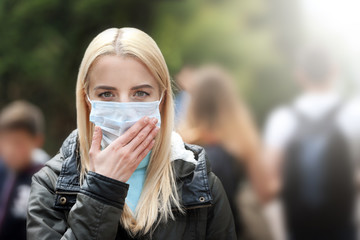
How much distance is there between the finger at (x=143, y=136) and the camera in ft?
5.42

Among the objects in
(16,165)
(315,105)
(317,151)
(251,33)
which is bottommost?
(16,165)

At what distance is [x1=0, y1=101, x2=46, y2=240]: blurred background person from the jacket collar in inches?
89.5

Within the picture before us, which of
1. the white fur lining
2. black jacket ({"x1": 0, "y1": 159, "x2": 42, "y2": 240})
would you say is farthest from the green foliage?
the white fur lining

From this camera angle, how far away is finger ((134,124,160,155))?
5.43 ft

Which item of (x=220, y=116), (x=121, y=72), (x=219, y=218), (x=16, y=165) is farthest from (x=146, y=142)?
(x=16, y=165)

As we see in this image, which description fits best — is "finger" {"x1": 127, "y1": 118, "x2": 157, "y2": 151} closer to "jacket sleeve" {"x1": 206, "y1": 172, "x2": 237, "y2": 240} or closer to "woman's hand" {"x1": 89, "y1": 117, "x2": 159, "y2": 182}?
"woman's hand" {"x1": 89, "y1": 117, "x2": 159, "y2": 182}

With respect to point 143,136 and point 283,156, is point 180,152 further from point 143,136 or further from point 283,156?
point 283,156

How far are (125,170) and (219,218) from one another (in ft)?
1.16

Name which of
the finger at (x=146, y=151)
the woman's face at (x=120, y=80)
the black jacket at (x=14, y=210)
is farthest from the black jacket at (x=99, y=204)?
the black jacket at (x=14, y=210)

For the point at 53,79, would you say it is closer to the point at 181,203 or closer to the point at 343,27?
the point at 343,27

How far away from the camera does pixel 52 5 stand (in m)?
5.24

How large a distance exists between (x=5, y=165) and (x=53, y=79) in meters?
1.44

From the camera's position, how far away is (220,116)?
388 centimetres

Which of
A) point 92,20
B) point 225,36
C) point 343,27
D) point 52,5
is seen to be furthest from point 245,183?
point 52,5
